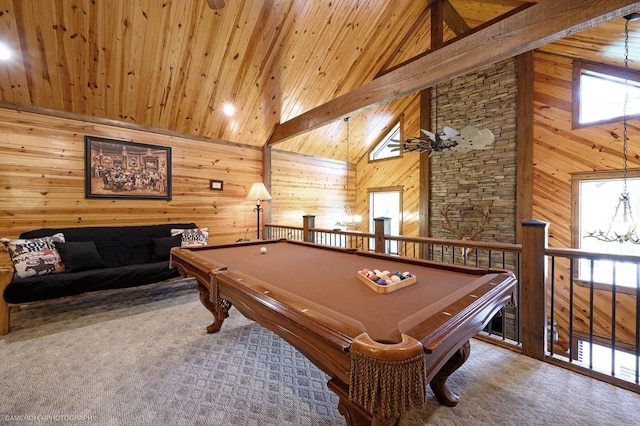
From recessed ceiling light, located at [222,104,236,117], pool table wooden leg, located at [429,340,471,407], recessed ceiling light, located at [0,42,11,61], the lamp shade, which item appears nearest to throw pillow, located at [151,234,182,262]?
the lamp shade

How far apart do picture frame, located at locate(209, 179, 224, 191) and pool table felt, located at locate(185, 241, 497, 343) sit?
2.44 m

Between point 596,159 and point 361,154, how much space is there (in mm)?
4302

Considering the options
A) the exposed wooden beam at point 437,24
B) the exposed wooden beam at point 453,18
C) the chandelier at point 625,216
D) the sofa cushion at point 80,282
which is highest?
the exposed wooden beam at point 453,18

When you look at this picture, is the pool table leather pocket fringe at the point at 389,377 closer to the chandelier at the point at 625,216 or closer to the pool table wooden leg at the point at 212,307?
the pool table wooden leg at the point at 212,307

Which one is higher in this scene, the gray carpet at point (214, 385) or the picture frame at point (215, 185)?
the picture frame at point (215, 185)

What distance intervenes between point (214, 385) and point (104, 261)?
2.60m

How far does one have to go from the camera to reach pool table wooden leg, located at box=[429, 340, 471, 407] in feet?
4.92

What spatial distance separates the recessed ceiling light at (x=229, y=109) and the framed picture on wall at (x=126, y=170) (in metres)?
1.05

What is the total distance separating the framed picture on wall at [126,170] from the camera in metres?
3.58

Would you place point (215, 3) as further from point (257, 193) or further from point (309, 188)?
point (309, 188)

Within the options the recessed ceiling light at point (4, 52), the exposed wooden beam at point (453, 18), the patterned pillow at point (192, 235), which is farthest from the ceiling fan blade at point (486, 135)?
the recessed ceiling light at point (4, 52)

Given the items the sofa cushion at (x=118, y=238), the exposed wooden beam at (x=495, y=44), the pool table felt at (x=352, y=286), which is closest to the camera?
the pool table felt at (x=352, y=286)

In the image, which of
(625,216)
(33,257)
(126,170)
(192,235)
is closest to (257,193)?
(192,235)

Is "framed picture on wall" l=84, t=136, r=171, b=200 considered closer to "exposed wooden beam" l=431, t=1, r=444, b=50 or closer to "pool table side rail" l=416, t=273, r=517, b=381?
"pool table side rail" l=416, t=273, r=517, b=381
